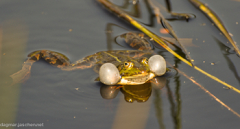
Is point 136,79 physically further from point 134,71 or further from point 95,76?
point 95,76

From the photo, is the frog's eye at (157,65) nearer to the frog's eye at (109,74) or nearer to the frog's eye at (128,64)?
the frog's eye at (128,64)

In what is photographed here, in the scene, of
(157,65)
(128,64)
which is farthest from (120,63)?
(157,65)

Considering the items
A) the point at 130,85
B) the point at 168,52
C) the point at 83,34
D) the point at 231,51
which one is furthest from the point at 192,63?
the point at 83,34

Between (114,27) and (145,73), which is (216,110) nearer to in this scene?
(145,73)

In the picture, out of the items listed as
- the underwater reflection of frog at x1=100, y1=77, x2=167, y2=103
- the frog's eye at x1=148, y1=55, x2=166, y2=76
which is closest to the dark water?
the underwater reflection of frog at x1=100, y1=77, x2=167, y2=103

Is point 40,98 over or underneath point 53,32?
underneath

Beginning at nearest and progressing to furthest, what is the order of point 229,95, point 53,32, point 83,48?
point 229,95 < point 83,48 < point 53,32

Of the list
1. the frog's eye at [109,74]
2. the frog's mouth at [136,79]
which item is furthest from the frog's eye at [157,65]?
the frog's eye at [109,74]

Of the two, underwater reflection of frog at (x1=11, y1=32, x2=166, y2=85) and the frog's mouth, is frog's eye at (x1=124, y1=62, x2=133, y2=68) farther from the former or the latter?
the frog's mouth
